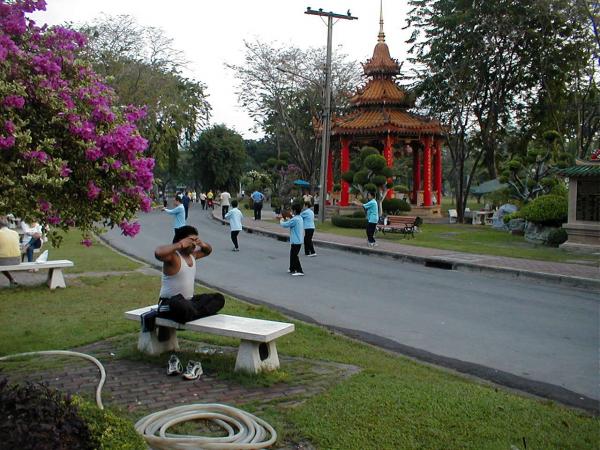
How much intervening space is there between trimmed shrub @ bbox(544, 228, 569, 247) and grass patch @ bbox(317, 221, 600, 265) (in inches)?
13.5

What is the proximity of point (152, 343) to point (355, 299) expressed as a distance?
15.6 ft

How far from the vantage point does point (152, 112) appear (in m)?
42.2

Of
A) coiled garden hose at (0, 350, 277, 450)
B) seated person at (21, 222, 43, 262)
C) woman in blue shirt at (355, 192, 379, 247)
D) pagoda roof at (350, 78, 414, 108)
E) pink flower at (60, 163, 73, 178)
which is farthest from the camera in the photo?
pagoda roof at (350, 78, 414, 108)

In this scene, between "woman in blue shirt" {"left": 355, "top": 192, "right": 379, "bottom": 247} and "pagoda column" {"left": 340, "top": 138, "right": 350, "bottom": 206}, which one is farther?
"pagoda column" {"left": 340, "top": 138, "right": 350, "bottom": 206}

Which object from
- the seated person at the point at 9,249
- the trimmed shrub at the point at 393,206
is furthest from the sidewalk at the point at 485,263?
the seated person at the point at 9,249

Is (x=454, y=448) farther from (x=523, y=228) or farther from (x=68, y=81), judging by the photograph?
(x=523, y=228)

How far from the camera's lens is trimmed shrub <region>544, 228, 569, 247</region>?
61.2ft

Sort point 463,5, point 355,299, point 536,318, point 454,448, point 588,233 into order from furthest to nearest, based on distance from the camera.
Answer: point 463,5 → point 588,233 → point 355,299 → point 536,318 → point 454,448

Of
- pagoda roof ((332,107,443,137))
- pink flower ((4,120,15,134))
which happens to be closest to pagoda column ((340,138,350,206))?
pagoda roof ((332,107,443,137))

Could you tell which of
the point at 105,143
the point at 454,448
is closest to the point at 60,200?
the point at 105,143

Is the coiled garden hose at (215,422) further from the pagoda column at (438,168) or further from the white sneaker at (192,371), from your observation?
the pagoda column at (438,168)

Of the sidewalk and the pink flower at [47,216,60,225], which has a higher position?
the pink flower at [47,216,60,225]

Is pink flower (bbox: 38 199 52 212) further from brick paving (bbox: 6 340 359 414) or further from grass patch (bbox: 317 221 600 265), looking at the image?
grass patch (bbox: 317 221 600 265)

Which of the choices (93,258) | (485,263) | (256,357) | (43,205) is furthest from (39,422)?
(485,263)
